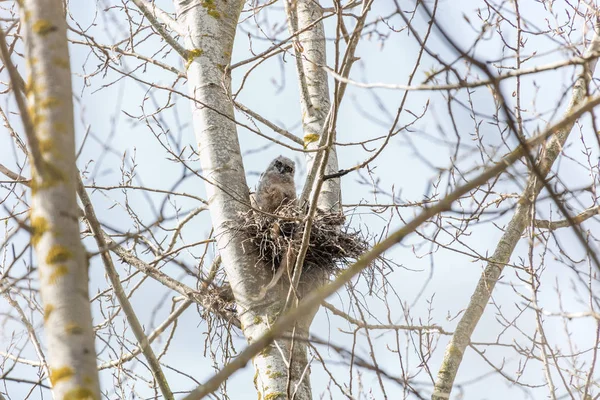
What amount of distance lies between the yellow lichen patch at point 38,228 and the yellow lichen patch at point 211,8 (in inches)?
122

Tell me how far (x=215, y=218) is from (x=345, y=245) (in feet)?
3.17

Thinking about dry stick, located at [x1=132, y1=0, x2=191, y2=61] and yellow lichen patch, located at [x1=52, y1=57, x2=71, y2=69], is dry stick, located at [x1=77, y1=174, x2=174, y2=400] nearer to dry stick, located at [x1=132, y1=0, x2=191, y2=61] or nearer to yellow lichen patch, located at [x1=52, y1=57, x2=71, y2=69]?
yellow lichen patch, located at [x1=52, y1=57, x2=71, y2=69]

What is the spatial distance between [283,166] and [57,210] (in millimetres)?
4217

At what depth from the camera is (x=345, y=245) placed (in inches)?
194

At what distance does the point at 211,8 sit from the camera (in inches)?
195

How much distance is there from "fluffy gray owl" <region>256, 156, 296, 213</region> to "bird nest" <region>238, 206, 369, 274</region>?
32 cm

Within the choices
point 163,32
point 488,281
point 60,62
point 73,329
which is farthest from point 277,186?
point 73,329

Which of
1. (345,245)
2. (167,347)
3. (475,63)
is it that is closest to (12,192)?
(167,347)

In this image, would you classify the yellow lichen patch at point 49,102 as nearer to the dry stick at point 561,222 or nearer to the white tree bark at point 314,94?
the white tree bark at point 314,94

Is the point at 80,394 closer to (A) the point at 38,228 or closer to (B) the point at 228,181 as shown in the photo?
(A) the point at 38,228

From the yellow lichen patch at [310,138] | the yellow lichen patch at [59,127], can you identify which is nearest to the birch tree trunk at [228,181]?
the yellow lichen patch at [310,138]

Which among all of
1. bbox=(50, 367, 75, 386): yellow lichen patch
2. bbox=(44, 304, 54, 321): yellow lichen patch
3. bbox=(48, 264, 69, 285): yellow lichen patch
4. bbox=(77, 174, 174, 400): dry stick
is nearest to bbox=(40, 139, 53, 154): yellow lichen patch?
bbox=(48, 264, 69, 285): yellow lichen patch

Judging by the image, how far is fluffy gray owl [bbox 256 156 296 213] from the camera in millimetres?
5547

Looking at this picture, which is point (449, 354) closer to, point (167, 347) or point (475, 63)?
point (167, 347)
